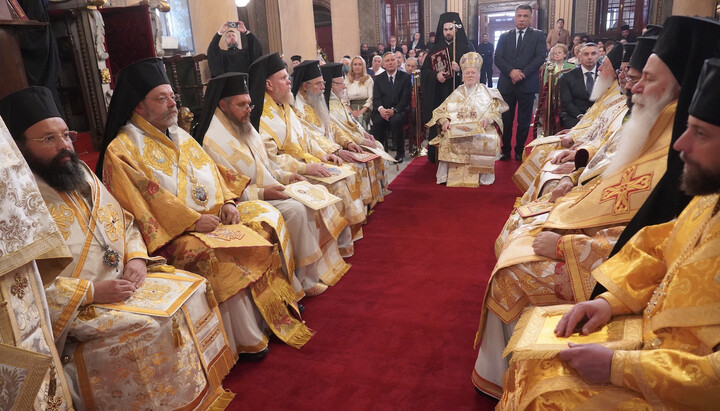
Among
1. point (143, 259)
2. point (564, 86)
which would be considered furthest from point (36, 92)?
point (564, 86)

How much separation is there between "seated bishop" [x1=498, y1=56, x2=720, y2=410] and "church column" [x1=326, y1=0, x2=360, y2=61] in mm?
11764

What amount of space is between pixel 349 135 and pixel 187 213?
3354 millimetres

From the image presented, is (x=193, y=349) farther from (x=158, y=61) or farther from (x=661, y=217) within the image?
(x=661, y=217)

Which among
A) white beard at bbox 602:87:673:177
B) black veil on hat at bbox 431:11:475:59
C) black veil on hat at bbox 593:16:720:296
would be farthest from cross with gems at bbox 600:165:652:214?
black veil on hat at bbox 431:11:475:59

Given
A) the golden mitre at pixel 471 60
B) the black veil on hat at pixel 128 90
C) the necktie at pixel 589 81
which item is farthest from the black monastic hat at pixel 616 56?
the black veil on hat at pixel 128 90

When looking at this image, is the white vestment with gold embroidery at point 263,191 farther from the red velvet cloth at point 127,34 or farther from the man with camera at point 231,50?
the man with camera at point 231,50

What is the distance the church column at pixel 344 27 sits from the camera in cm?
1282

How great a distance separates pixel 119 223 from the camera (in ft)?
8.83

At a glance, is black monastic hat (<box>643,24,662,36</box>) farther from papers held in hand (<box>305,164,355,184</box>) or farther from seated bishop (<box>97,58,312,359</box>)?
seated bishop (<box>97,58,312,359</box>)

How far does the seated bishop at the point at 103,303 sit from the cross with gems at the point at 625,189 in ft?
7.03

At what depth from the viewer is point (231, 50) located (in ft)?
25.0

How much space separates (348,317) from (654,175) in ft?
6.86

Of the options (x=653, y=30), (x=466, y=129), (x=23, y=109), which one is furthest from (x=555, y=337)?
(x=466, y=129)

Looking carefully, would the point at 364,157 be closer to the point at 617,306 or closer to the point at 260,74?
the point at 260,74
